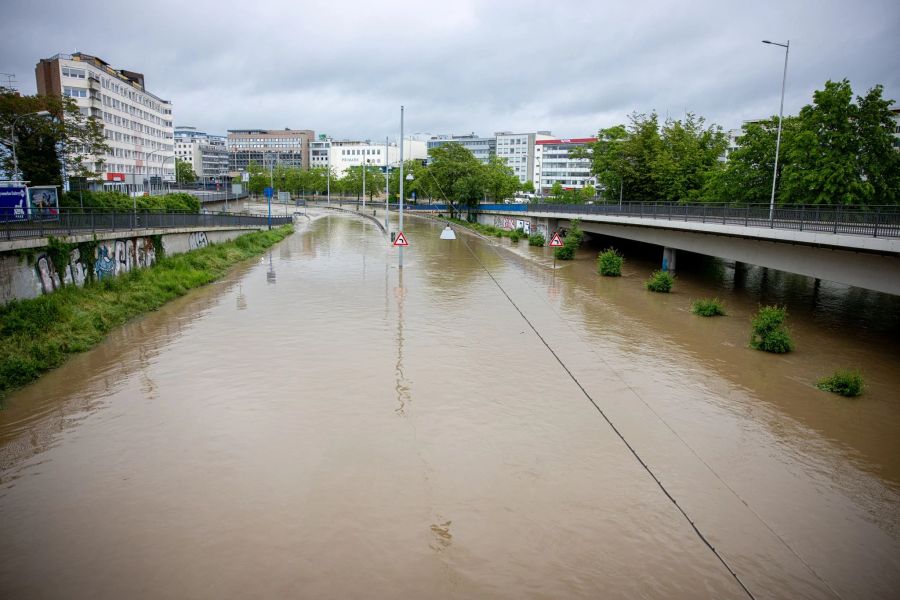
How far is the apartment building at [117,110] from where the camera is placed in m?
73.5

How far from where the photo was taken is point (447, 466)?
10273 millimetres

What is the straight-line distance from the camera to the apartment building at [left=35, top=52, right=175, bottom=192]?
73500 mm

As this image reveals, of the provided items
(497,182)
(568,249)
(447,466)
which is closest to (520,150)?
(497,182)

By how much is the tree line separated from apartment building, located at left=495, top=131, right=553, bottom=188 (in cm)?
10854

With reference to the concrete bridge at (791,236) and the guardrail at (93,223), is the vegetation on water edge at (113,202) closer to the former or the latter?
the guardrail at (93,223)

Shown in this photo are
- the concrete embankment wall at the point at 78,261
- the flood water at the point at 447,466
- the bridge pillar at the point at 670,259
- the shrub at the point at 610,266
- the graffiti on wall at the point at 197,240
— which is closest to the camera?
the flood water at the point at 447,466

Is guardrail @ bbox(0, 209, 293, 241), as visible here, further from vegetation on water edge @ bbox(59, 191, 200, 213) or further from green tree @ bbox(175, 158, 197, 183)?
green tree @ bbox(175, 158, 197, 183)

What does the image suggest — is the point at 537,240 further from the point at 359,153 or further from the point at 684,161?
the point at 359,153

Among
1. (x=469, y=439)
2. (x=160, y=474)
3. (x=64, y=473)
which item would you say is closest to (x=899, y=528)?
(x=469, y=439)

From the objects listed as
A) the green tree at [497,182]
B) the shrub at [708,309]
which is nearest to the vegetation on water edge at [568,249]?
the shrub at [708,309]

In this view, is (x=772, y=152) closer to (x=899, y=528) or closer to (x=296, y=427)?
(x=899, y=528)

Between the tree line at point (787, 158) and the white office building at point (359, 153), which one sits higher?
the white office building at point (359, 153)

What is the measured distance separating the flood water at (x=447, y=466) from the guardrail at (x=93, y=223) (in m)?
4.34

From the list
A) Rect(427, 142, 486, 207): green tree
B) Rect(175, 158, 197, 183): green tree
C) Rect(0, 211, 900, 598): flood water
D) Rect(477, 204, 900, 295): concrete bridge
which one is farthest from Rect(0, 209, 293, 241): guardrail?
Rect(175, 158, 197, 183): green tree
